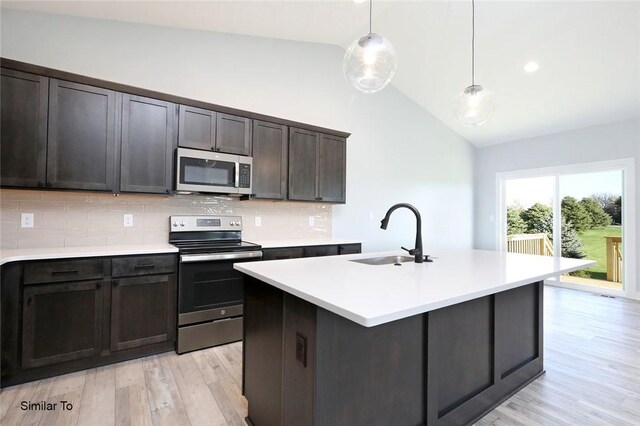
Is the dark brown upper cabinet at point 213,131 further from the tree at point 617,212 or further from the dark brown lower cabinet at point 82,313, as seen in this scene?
the tree at point 617,212

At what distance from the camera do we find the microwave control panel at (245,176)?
3.13 metres

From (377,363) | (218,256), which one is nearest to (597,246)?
(377,363)

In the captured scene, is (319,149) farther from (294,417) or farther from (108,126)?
(294,417)

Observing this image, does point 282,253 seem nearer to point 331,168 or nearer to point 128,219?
point 331,168

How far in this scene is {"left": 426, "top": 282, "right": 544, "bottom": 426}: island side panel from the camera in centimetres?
158

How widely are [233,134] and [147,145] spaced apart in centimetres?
80

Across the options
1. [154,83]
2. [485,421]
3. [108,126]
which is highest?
[154,83]

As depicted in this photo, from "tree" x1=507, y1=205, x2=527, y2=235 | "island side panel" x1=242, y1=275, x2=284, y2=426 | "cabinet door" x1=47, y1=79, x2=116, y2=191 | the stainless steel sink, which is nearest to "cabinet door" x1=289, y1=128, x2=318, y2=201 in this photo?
the stainless steel sink

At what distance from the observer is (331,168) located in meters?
3.86

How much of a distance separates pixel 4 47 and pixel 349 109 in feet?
11.9

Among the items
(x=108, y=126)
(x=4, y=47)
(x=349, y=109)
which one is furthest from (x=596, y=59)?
(x=4, y=47)

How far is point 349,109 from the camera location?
4.51 metres

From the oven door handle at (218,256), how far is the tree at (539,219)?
5.18 metres

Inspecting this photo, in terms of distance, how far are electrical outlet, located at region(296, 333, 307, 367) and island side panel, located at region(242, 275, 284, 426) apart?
0.16 m
